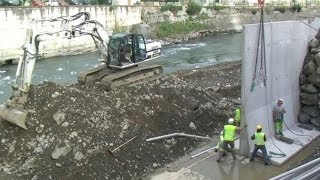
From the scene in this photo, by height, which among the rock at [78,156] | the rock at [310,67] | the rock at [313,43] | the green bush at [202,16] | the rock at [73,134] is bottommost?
the rock at [78,156]

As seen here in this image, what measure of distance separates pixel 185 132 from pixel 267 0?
71.8m

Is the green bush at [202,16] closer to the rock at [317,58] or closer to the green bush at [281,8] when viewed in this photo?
the green bush at [281,8]

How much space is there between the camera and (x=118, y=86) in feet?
55.2

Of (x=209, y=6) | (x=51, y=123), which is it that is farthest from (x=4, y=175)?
(x=209, y=6)

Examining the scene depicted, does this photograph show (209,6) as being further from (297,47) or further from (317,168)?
(317,168)

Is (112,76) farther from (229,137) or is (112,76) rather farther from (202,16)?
(202,16)

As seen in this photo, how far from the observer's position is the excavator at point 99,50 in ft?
44.7

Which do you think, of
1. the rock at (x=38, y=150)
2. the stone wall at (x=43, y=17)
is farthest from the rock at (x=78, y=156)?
the stone wall at (x=43, y=17)

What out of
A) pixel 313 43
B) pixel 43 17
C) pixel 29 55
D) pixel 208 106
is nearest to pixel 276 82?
pixel 313 43

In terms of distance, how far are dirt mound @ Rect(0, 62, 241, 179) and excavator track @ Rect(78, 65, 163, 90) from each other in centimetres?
65

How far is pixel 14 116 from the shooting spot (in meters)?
13.0

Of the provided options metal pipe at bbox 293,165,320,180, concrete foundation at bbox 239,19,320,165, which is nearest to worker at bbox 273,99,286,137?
concrete foundation at bbox 239,19,320,165

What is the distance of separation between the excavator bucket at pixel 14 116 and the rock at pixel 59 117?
862 millimetres

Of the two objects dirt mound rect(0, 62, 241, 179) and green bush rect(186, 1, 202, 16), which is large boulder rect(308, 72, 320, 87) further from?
green bush rect(186, 1, 202, 16)
